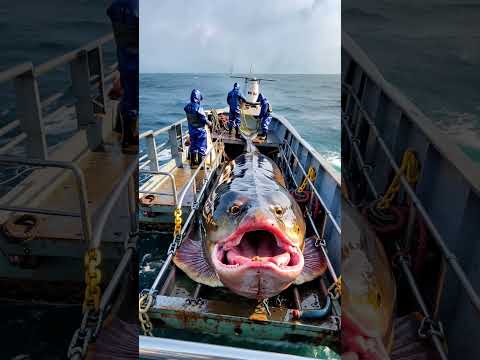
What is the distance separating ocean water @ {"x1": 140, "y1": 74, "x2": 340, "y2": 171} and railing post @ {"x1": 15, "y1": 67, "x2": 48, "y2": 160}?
262 mm

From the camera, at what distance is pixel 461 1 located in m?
1.16

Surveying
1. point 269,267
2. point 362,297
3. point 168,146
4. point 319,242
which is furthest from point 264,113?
point 319,242

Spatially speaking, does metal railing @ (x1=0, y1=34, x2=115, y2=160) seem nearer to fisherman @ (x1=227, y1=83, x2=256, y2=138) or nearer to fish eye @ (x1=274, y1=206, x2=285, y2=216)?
fisherman @ (x1=227, y1=83, x2=256, y2=138)

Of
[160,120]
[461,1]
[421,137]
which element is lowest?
[421,137]

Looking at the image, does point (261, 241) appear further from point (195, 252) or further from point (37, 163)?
point (37, 163)

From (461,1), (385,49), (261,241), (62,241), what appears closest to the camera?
(62,241)

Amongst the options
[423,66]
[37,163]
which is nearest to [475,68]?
[423,66]

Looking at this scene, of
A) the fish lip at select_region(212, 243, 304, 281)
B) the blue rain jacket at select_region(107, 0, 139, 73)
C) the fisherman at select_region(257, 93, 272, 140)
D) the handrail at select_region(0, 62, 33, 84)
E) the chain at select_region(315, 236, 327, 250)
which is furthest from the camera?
the chain at select_region(315, 236, 327, 250)

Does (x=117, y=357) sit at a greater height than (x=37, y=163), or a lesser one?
lesser

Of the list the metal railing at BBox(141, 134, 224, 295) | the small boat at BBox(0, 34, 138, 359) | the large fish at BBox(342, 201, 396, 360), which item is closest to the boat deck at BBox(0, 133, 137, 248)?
the small boat at BBox(0, 34, 138, 359)

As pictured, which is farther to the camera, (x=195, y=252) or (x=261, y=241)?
(x=195, y=252)

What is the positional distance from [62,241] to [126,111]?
506mm

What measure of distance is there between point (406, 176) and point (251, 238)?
0.59m

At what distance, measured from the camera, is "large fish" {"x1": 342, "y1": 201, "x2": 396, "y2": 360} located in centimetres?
67
